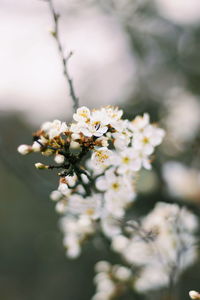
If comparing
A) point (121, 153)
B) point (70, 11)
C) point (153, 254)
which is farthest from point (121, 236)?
point (70, 11)

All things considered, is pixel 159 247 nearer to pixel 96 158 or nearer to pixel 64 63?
pixel 96 158

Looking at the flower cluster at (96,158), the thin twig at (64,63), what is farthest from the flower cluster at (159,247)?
the thin twig at (64,63)

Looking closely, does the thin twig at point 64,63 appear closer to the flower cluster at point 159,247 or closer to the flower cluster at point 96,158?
the flower cluster at point 96,158

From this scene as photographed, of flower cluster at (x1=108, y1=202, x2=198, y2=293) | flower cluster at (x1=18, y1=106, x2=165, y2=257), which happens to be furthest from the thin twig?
flower cluster at (x1=108, y1=202, x2=198, y2=293)

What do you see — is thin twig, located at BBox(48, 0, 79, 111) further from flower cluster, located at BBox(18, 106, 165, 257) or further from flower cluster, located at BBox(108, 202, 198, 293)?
flower cluster, located at BBox(108, 202, 198, 293)

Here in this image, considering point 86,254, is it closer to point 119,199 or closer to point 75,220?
point 75,220

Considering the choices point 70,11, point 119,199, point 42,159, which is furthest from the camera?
point 42,159
